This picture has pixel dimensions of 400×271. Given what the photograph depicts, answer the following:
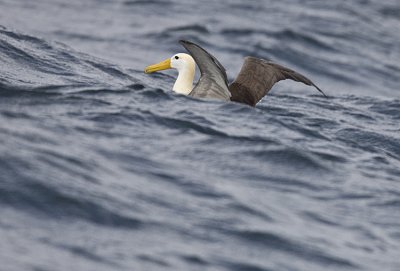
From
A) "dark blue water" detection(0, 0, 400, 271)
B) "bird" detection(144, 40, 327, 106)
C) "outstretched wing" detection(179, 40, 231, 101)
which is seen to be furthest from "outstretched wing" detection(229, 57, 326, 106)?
"dark blue water" detection(0, 0, 400, 271)

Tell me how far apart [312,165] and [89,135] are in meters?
2.34

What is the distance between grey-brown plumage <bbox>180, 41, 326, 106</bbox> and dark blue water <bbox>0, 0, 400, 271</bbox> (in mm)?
212

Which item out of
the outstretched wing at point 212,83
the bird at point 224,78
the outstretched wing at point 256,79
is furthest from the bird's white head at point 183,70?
the outstretched wing at point 212,83

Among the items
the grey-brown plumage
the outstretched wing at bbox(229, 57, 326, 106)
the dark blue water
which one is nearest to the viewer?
the dark blue water

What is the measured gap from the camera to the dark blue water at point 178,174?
24.7 ft

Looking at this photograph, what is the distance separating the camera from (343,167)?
1045cm

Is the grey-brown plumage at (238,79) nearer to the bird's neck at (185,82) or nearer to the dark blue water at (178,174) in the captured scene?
the dark blue water at (178,174)

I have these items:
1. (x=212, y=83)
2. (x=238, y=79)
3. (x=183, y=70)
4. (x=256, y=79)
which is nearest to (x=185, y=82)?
(x=183, y=70)

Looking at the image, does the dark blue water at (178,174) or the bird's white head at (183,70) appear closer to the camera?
the dark blue water at (178,174)

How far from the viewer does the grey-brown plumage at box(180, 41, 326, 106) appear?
37.3ft

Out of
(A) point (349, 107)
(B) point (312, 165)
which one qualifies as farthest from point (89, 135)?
(A) point (349, 107)

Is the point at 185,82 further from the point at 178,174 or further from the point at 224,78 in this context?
the point at 178,174

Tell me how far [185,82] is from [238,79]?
32.8 inches

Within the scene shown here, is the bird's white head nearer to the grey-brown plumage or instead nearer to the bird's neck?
the bird's neck
